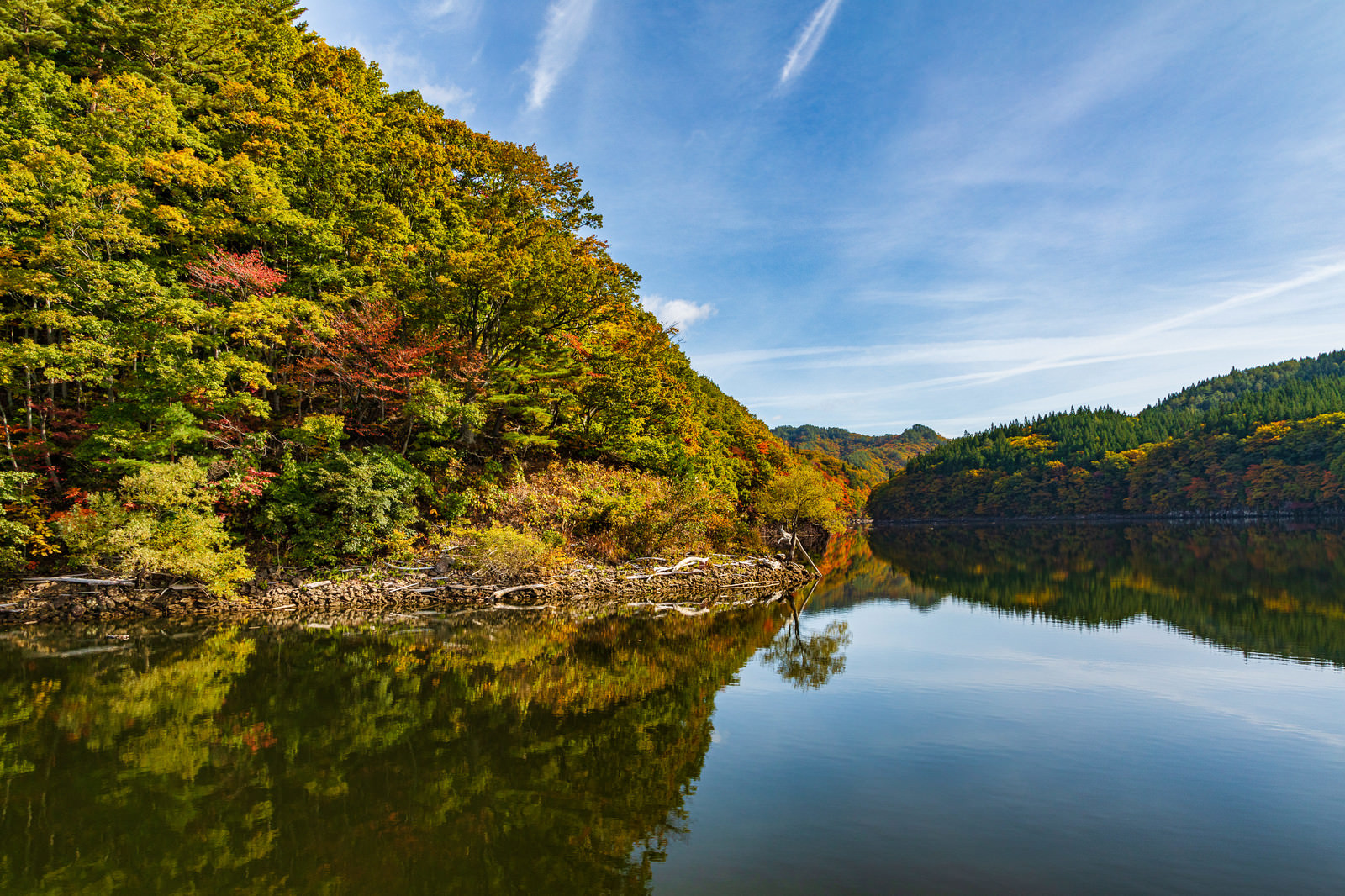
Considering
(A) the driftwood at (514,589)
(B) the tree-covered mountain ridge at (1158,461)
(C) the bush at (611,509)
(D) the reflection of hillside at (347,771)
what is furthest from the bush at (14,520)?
(B) the tree-covered mountain ridge at (1158,461)

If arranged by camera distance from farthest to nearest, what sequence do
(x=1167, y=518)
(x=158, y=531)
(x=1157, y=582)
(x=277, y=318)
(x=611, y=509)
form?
(x=1167, y=518), (x=1157, y=582), (x=611, y=509), (x=277, y=318), (x=158, y=531)

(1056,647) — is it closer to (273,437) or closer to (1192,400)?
(273,437)

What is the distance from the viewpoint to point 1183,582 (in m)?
30.8

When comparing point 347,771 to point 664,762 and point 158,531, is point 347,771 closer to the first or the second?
point 664,762

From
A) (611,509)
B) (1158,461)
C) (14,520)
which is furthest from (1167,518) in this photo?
(14,520)

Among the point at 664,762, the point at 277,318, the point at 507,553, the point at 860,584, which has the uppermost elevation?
the point at 277,318

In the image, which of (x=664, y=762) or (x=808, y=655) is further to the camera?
(x=808, y=655)

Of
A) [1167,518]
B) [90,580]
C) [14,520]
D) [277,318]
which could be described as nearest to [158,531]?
[90,580]

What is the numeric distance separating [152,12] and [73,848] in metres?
40.9

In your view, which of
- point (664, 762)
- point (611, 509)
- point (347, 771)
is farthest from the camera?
point (611, 509)

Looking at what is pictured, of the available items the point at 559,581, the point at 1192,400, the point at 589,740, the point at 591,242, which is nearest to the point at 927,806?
the point at 589,740

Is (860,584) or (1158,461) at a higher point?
(1158,461)

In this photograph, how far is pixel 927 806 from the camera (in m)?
8.20

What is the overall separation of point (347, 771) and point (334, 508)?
62.1ft
